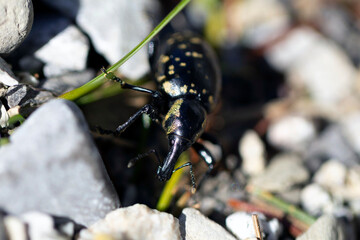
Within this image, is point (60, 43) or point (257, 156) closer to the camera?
point (60, 43)

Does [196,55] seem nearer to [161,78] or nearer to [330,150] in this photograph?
[161,78]

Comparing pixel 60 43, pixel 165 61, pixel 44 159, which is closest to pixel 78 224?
pixel 44 159

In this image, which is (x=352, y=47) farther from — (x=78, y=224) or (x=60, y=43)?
(x=78, y=224)

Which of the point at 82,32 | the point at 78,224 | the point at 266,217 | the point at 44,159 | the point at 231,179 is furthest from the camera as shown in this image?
the point at 231,179

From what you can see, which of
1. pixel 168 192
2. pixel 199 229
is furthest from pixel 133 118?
pixel 199 229

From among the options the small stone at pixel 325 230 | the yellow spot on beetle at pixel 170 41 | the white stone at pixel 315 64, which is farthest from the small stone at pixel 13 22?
the white stone at pixel 315 64

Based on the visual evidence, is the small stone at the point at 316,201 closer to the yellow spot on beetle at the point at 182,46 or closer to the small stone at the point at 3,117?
the yellow spot on beetle at the point at 182,46
